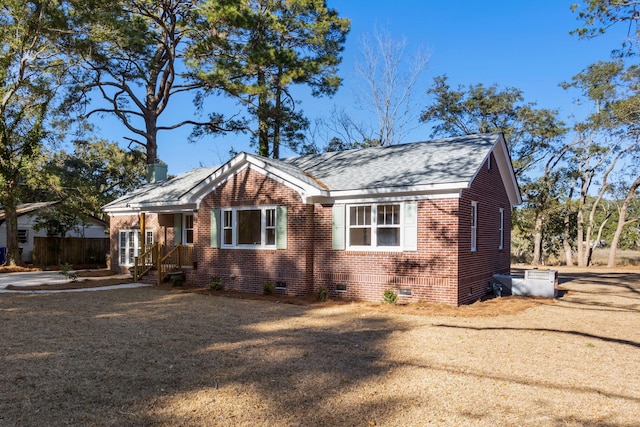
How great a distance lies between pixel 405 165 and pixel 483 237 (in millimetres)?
3331

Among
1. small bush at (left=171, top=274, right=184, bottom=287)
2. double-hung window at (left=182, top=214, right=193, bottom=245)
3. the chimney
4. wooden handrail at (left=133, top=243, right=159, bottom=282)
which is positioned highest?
the chimney

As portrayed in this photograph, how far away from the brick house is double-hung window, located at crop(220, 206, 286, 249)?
0.04 meters

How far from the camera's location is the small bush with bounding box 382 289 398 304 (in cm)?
1216

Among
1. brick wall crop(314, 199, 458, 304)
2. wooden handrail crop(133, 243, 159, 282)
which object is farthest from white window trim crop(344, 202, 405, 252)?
wooden handrail crop(133, 243, 159, 282)

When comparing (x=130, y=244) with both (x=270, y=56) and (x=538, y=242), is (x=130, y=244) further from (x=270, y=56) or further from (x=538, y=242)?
(x=538, y=242)

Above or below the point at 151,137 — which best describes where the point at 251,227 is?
below

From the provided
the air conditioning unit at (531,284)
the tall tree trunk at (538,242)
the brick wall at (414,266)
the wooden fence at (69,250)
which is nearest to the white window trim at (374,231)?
the brick wall at (414,266)

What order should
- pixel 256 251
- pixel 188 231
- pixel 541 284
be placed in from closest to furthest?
pixel 541 284 → pixel 256 251 → pixel 188 231

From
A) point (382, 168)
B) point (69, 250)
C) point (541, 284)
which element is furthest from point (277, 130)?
point (541, 284)

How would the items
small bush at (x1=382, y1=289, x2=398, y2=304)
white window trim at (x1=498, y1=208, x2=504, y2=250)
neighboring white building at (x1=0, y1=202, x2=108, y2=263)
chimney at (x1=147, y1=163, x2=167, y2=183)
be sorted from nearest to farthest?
1. small bush at (x1=382, y1=289, x2=398, y2=304)
2. white window trim at (x1=498, y1=208, x2=504, y2=250)
3. chimney at (x1=147, y1=163, x2=167, y2=183)
4. neighboring white building at (x1=0, y1=202, x2=108, y2=263)

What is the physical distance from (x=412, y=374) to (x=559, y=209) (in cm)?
3350

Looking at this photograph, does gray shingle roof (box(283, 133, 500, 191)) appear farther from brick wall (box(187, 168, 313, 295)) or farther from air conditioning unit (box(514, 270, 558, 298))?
air conditioning unit (box(514, 270, 558, 298))

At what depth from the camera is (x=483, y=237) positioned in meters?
14.1

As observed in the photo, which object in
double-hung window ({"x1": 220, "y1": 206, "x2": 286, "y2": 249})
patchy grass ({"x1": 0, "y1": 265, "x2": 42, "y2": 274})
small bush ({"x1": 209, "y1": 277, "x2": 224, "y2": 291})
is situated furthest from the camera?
patchy grass ({"x1": 0, "y1": 265, "x2": 42, "y2": 274})
